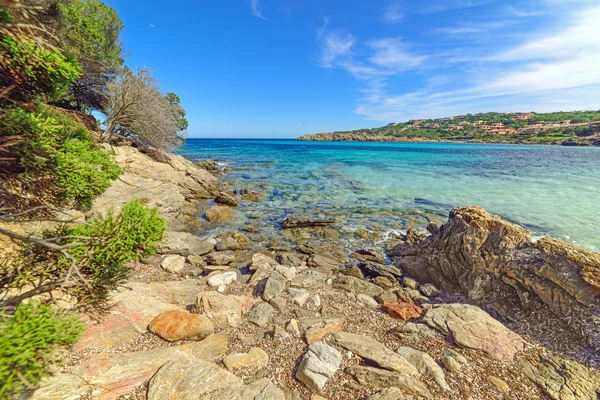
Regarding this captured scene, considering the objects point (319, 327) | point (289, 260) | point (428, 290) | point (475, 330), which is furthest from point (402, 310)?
point (289, 260)

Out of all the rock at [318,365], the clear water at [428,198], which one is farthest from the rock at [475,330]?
the clear water at [428,198]

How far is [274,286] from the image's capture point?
8555 millimetres

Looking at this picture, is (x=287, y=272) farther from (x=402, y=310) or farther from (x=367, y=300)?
(x=402, y=310)

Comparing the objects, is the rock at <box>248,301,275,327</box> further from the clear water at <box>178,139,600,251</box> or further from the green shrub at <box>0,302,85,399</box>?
the clear water at <box>178,139,600,251</box>

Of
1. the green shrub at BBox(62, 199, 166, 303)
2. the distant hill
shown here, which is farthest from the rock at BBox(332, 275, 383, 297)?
the distant hill

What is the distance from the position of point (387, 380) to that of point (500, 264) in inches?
253

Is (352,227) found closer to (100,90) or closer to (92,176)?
(92,176)

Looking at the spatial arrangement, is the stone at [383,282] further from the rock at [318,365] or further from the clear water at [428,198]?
the clear water at [428,198]

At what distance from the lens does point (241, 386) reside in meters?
4.79

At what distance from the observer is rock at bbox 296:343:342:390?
505 cm

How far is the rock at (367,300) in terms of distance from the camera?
8.28 metres

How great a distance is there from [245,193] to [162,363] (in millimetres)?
19411

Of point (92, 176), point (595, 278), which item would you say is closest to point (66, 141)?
point (92, 176)

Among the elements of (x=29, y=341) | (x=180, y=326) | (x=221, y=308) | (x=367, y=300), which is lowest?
(x=367, y=300)
